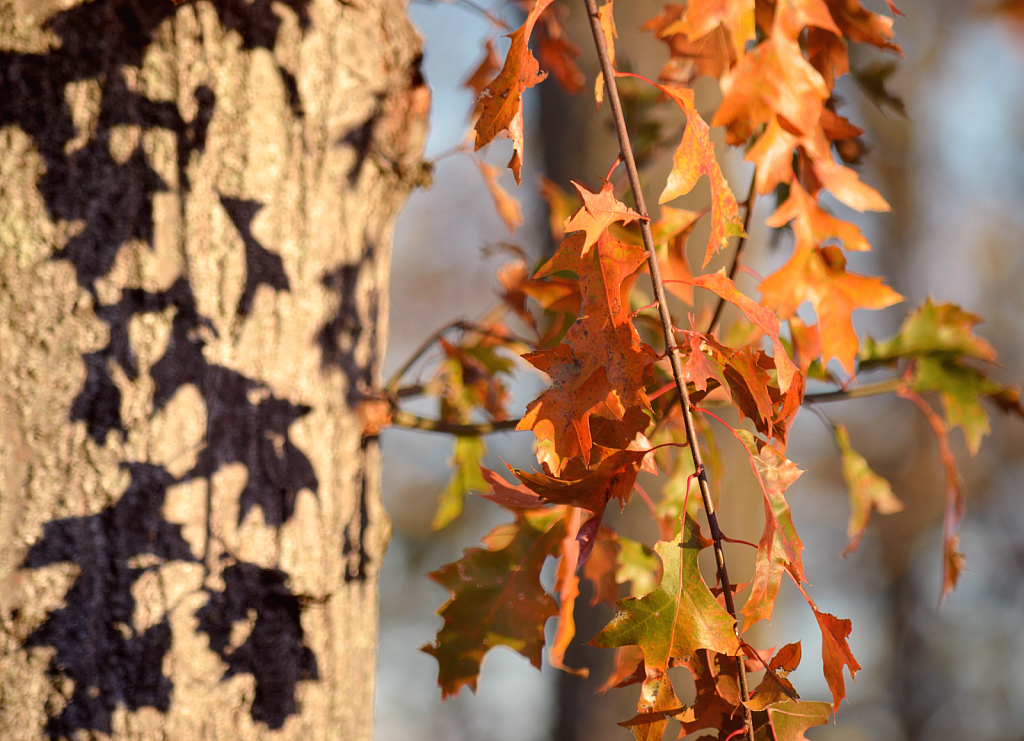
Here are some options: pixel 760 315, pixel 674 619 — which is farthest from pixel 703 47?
pixel 674 619

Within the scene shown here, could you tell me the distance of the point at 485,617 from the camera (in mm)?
654

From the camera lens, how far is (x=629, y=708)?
5.62ft

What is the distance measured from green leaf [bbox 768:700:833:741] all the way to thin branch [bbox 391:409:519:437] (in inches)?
18.7

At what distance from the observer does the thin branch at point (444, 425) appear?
0.87 meters

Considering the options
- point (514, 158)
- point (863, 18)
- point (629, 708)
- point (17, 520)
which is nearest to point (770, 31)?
point (863, 18)

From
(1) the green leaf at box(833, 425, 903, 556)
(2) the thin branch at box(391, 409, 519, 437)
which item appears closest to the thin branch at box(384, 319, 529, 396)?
(2) the thin branch at box(391, 409, 519, 437)

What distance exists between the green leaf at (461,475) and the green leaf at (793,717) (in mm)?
743

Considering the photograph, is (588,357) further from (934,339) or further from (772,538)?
(934,339)

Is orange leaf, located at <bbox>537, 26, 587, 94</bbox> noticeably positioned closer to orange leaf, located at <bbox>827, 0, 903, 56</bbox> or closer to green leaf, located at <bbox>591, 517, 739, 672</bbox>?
orange leaf, located at <bbox>827, 0, 903, 56</bbox>

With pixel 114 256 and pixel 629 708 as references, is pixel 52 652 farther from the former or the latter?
pixel 629 708

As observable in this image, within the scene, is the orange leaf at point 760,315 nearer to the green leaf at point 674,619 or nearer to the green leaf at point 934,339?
the green leaf at point 674,619

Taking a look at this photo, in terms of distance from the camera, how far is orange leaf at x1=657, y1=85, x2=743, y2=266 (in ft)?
1.63

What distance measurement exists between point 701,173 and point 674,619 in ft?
1.15

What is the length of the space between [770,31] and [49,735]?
1.01 m
